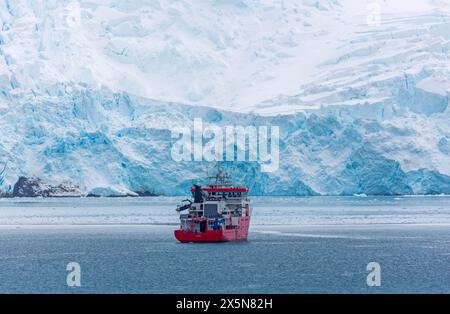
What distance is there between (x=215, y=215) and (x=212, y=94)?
208 feet

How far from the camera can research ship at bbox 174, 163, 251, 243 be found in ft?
103

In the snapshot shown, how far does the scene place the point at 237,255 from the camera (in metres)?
27.8

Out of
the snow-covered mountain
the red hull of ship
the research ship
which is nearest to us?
the research ship

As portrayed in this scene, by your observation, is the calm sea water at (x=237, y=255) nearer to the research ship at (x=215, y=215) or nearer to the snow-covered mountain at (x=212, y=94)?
the research ship at (x=215, y=215)

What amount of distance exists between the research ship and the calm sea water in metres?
0.59

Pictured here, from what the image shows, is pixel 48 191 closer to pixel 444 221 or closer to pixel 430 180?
pixel 430 180

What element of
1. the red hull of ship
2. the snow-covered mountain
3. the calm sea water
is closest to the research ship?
the red hull of ship

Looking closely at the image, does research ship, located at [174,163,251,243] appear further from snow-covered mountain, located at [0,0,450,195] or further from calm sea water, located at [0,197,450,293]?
snow-covered mountain, located at [0,0,450,195]

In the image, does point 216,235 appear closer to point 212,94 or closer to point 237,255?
point 237,255

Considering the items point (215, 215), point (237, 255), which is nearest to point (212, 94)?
point (215, 215)

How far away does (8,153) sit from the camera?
2488 inches

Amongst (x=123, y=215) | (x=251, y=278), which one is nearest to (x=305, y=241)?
(x=251, y=278)

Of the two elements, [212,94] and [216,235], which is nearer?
[216,235]

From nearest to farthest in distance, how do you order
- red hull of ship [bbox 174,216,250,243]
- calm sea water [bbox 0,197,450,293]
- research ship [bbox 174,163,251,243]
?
calm sea water [bbox 0,197,450,293], research ship [bbox 174,163,251,243], red hull of ship [bbox 174,216,250,243]
